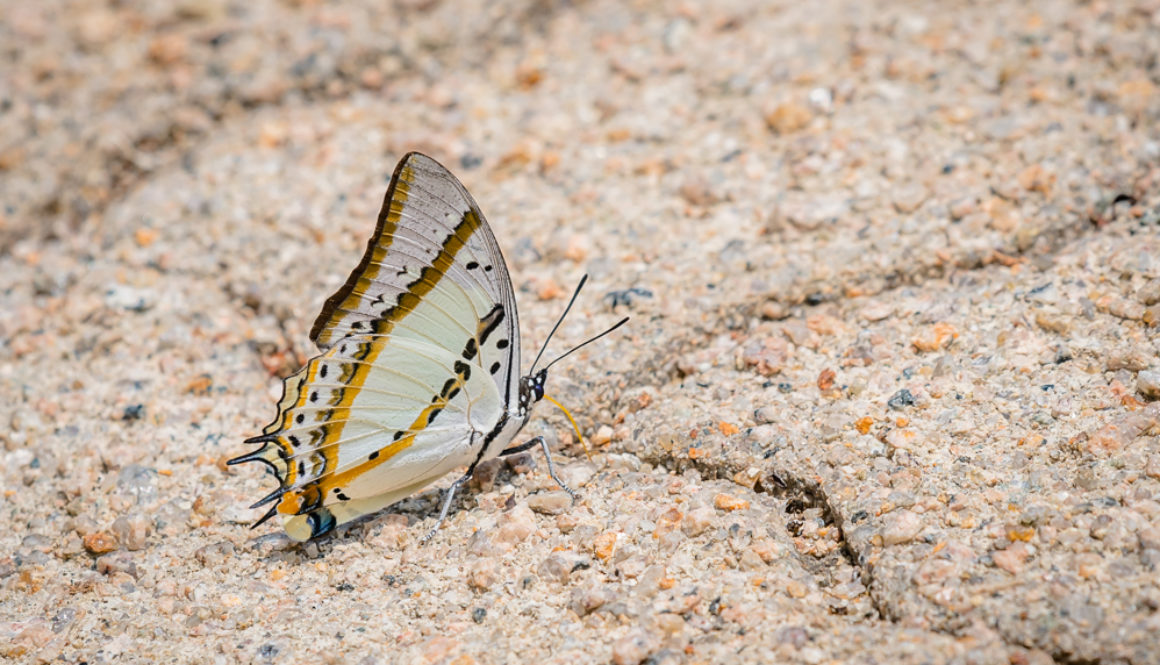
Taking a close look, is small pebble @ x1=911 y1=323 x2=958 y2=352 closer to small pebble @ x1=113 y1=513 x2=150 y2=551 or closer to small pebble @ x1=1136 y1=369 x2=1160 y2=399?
small pebble @ x1=1136 y1=369 x2=1160 y2=399

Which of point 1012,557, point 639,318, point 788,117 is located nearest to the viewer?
point 1012,557

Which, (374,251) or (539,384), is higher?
(374,251)

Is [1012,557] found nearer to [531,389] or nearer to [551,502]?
[551,502]

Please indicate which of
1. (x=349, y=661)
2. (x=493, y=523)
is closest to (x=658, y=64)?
(x=493, y=523)

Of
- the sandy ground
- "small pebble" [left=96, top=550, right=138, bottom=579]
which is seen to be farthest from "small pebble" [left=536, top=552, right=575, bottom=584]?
"small pebble" [left=96, top=550, right=138, bottom=579]

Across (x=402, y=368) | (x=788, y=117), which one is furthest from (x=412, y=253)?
(x=788, y=117)

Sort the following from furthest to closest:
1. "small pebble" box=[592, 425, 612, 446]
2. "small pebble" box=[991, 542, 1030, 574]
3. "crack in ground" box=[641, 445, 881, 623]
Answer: "small pebble" box=[592, 425, 612, 446] → "crack in ground" box=[641, 445, 881, 623] → "small pebble" box=[991, 542, 1030, 574]

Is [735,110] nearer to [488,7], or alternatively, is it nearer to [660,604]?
[488,7]

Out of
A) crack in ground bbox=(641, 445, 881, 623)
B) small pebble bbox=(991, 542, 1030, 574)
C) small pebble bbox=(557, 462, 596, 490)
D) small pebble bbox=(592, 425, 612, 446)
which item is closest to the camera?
small pebble bbox=(991, 542, 1030, 574)
